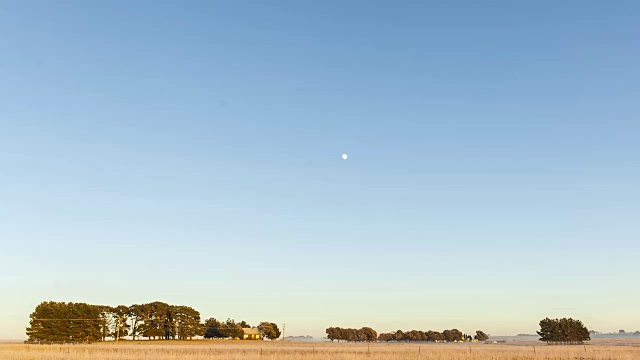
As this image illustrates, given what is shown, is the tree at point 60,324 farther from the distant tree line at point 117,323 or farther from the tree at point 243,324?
the tree at point 243,324

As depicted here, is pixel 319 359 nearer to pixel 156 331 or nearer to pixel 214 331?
pixel 156 331

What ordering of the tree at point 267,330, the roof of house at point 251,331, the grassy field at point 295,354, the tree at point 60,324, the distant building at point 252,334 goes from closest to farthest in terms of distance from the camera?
the grassy field at point 295,354 < the tree at point 60,324 < the distant building at point 252,334 < the roof of house at point 251,331 < the tree at point 267,330

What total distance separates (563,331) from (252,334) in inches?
3487

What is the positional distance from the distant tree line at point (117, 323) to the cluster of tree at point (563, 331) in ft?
275

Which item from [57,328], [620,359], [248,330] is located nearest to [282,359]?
[620,359]

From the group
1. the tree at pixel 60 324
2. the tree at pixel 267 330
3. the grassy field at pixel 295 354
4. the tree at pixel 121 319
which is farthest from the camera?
the tree at pixel 267 330

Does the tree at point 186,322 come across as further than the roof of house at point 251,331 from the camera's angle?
No

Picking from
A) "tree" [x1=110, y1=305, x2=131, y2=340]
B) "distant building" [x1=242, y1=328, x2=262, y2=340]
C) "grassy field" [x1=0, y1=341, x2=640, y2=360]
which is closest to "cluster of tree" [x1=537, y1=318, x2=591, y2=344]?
"grassy field" [x1=0, y1=341, x2=640, y2=360]

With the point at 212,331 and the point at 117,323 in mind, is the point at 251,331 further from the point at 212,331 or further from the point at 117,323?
the point at 117,323

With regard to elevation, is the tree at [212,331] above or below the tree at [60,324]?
below

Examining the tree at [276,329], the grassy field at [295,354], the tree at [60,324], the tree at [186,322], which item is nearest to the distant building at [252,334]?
the tree at [276,329]

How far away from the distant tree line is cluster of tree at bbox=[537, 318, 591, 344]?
8394cm

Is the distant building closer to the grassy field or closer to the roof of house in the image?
the roof of house

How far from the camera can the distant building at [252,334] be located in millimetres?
166125
